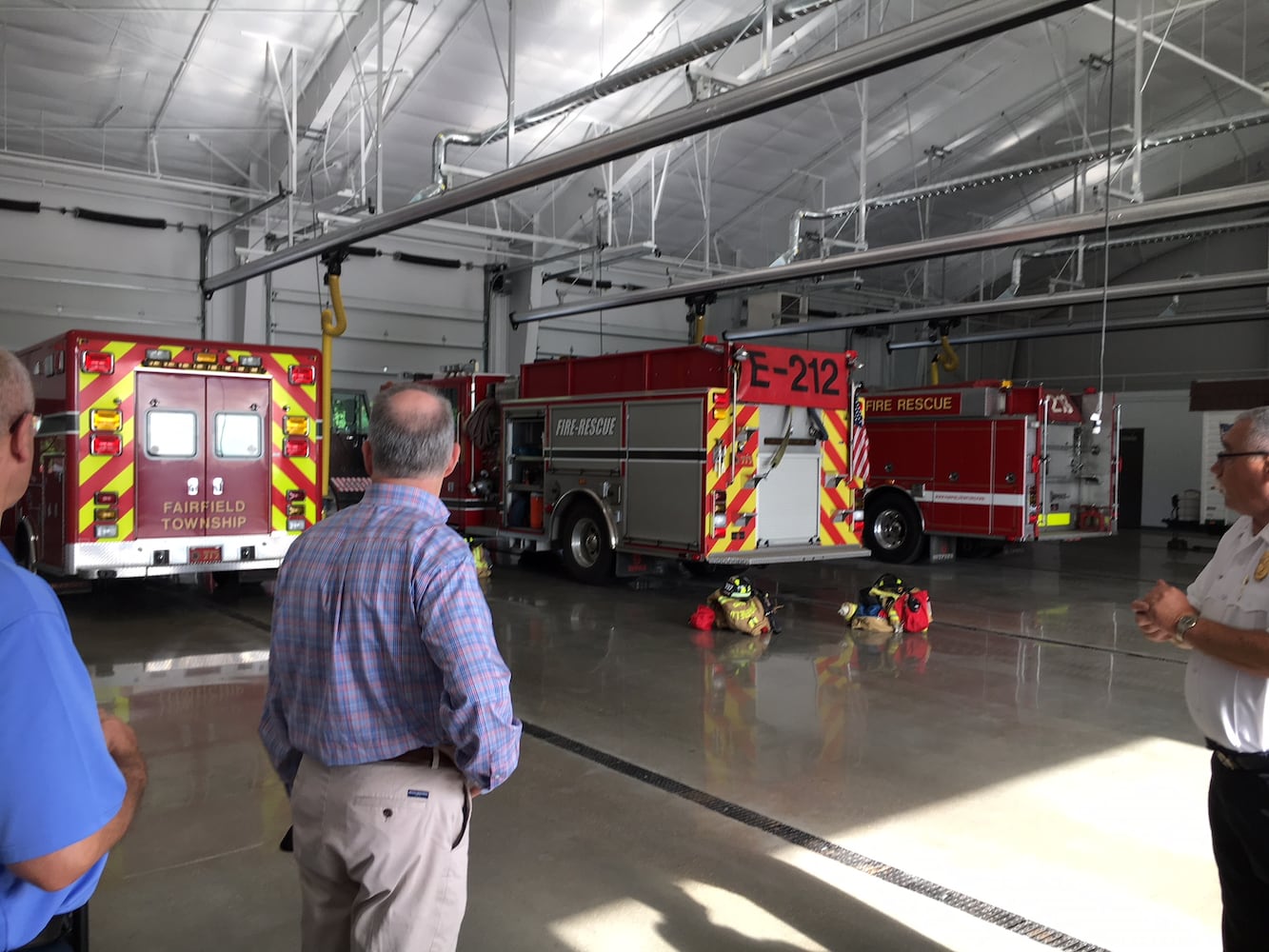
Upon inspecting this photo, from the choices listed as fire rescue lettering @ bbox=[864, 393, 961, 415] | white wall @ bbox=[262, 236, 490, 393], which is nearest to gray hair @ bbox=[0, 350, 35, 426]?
fire rescue lettering @ bbox=[864, 393, 961, 415]

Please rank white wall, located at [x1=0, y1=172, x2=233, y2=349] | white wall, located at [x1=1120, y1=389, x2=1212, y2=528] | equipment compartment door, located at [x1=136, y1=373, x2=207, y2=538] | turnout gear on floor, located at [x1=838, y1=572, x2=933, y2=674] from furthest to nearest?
1. white wall, located at [x1=1120, y1=389, x2=1212, y2=528]
2. white wall, located at [x1=0, y1=172, x2=233, y2=349]
3. turnout gear on floor, located at [x1=838, y1=572, x2=933, y2=674]
4. equipment compartment door, located at [x1=136, y1=373, x2=207, y2=538]

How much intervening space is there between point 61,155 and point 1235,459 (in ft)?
54.0

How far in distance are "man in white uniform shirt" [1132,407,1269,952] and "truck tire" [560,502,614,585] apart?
8481mm

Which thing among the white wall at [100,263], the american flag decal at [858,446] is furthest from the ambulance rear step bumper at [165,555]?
the white wall at [100,263]

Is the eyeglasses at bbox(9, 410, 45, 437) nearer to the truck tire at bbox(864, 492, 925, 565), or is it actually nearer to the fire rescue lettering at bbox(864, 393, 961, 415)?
the fire rescue lettering at bbox(864, 393, 961, 415)

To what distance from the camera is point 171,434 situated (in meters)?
8.59

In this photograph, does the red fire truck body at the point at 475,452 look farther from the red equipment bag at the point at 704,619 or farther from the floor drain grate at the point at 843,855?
the floor drain grate at the point at 843,855

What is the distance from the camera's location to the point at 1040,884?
3693 millimetres

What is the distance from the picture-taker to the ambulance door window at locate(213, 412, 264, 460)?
8.87m

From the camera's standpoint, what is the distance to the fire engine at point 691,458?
31.6 feet

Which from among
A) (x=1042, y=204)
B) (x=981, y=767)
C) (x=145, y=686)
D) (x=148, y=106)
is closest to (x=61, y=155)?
(x=148, y=106)

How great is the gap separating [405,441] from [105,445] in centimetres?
723

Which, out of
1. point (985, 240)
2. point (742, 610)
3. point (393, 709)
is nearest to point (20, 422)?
point (393, 709)

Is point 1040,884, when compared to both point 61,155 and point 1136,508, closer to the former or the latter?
point 61,155
